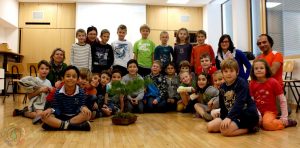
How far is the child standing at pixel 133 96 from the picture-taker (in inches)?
136

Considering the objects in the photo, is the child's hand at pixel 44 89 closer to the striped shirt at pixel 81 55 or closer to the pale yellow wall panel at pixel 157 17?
→ the striped shirt at pixel 81 55

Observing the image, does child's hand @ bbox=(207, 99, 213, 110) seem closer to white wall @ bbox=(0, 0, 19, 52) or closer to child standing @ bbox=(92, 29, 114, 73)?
child standing @ bbox=(92, 29, 114, 73)

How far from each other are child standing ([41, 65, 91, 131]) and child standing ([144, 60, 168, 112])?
146 cm

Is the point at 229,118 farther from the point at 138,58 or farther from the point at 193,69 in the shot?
the point at 138,58

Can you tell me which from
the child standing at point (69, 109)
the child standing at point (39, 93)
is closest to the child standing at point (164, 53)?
the child standing at point (39, 93)

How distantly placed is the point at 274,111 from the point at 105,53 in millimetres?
2347

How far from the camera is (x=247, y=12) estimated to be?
609cm

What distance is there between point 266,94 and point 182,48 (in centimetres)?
171

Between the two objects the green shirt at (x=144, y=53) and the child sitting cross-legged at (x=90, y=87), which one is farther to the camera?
the green shirt at (x=144, y=53)

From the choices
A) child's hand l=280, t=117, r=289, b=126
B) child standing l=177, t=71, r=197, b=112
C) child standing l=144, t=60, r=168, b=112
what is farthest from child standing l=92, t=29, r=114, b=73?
child's hand l=280, t=117, r=289, b=126

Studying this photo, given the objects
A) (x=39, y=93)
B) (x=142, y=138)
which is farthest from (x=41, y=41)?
(x=142, y=138)

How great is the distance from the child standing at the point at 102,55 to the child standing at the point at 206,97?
4.50 feet

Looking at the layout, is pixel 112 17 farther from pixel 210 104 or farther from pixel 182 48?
pixel 210 104

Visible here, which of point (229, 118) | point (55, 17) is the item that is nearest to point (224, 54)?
point (229, 118)
